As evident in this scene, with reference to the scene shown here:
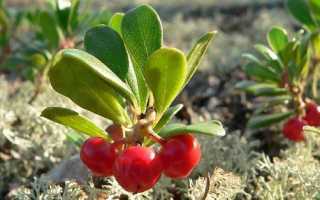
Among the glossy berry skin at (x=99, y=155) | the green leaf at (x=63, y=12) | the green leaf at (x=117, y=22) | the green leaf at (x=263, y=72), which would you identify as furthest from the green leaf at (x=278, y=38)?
the glossy berry skin at (x=99, y=155)

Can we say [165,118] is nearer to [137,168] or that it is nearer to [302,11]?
[137,168]

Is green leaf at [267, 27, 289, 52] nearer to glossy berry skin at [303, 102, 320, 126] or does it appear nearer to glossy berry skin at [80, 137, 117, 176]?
glossy berry skin at [303, 102, 320, 126]

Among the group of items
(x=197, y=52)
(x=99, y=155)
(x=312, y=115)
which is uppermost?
(x=197, y=52)

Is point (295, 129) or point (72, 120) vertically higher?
point (72, 120)

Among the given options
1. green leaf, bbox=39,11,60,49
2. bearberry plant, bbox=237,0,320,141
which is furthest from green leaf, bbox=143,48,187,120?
green leaf, bbox=39,11,60,49

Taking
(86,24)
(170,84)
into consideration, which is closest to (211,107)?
(86,24)

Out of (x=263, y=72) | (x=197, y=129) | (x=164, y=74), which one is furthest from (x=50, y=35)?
(x=197, y=129)

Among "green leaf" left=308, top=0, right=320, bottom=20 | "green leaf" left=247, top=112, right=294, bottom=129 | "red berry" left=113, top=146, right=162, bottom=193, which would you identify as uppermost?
"green leaf" left=308, top=0, right=320, bottom=20

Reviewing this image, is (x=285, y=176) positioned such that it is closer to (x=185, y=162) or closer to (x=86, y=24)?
(x=185, y=162)
